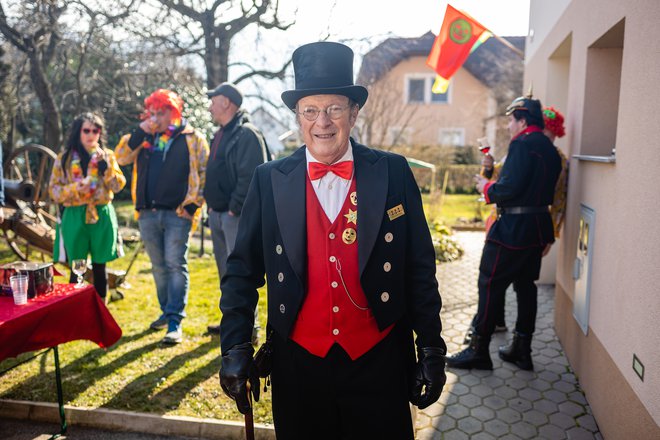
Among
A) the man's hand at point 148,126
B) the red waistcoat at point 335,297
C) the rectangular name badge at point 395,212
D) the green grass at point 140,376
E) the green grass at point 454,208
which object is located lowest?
the green grass at point 140,376

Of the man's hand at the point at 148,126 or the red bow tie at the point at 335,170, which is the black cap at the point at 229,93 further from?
the red bow tie at the point at 335,170

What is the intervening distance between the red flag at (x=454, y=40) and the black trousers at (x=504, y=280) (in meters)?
3.39

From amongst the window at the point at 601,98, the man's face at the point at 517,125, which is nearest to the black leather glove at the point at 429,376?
the man's face at the point at 517,125

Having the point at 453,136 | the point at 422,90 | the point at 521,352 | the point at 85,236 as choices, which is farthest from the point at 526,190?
the point at 422,90

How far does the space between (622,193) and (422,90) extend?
22556mm

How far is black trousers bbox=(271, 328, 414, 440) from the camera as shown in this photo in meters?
2.09

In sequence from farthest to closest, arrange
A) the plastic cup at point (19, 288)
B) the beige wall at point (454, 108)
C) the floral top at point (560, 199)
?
the beige wall at point (454, 108), the floral top at point (560, 199), the plastic cup at point (19, 288)

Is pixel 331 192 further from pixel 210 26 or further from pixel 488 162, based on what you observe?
pixel 210 26

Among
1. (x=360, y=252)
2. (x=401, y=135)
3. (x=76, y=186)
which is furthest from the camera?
(x=401, y=135)

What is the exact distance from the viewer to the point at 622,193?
329cm

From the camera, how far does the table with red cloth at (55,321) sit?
290cm

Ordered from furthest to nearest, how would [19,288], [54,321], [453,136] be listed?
[453,136]
[54,321]
[19,288]

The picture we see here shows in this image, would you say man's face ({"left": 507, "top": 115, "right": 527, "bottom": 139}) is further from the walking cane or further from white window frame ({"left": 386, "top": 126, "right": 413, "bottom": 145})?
white window frame ({"left": 386, "top": 126, "right": 413, "bottom": 145})

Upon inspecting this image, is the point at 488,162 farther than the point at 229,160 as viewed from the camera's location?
Yes
